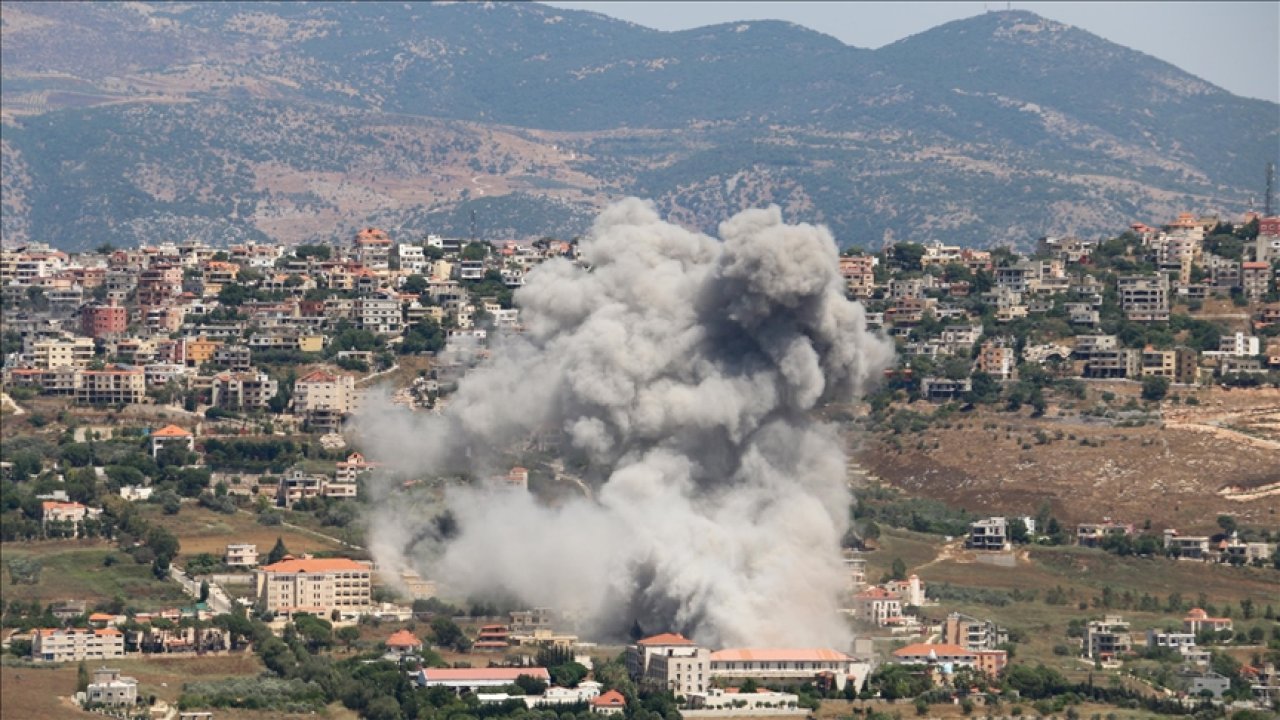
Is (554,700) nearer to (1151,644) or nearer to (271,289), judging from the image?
(1151,644)

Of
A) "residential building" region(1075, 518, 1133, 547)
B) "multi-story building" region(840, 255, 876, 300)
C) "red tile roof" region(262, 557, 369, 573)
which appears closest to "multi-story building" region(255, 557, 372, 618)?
"red tile roof" region(262, 557, 369, 573)

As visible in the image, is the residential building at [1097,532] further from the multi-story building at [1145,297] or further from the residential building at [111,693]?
the residential building at [111,693]

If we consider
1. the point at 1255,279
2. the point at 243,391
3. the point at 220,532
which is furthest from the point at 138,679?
the point at 1255,279

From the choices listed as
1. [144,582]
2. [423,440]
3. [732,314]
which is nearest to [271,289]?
[423,440]

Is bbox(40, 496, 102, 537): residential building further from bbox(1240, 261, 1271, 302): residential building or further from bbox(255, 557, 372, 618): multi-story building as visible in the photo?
bbox(1240, 261, 1271, 302): residential building

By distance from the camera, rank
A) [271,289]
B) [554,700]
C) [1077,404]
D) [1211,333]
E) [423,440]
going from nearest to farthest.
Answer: [554,700], [423,440], [1077,404], [1211,333], [271,289]

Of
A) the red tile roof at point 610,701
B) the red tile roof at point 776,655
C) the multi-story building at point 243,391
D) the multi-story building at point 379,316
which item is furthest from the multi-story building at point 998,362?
the red tile roof at point 610,701
